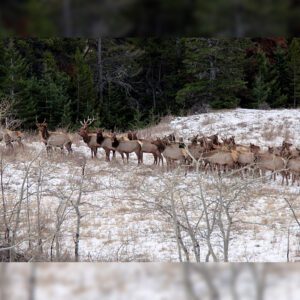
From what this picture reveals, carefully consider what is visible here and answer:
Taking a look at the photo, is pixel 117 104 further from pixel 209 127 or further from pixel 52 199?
pixel 52 199

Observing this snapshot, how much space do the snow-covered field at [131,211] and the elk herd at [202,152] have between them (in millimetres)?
268

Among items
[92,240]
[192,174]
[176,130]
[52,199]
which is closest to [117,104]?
[176,130]

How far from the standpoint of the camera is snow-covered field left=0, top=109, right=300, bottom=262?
436cm

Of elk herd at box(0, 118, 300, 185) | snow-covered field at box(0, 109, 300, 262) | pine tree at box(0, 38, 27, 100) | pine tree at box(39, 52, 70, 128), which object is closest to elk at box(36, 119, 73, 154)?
elk herd at box(0, 118, 300, 185)

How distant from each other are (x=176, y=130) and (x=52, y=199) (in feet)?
19.3

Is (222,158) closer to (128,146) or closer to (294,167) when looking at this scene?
(294,167)

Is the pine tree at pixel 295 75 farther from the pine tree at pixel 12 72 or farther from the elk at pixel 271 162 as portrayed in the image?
the pine tree at pixel 12 72

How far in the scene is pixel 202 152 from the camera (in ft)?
24.3

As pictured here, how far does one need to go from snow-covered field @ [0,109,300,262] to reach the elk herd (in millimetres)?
268

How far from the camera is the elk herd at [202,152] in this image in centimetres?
763

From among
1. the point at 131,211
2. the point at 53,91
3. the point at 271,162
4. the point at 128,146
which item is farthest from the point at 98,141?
the point at 53,91

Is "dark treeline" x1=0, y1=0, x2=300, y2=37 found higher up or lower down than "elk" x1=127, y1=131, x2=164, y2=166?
higher up

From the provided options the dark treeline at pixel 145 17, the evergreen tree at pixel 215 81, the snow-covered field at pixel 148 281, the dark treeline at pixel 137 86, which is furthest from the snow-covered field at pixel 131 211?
the evergreen tree at pixel 215 81

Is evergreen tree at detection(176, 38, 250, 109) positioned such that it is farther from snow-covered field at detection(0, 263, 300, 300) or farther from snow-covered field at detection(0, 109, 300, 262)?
snow-covered field at detection(0, 263, 300, 300)
